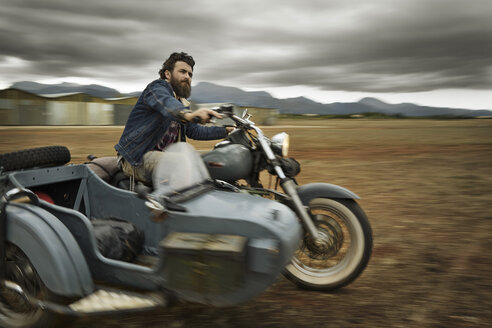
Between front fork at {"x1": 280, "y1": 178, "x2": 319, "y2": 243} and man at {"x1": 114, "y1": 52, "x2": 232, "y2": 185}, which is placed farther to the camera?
front fork at {"x1": 280, "y1": 178, "x2": 319, "y2": 243}

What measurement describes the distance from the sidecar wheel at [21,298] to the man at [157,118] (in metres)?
0.99

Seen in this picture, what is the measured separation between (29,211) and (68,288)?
1.66 ft

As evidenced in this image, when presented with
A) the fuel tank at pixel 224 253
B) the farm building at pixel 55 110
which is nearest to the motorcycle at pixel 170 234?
the fuel tank at pixel 224 253

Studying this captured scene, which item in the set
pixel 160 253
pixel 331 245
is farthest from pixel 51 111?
pixel 160 253

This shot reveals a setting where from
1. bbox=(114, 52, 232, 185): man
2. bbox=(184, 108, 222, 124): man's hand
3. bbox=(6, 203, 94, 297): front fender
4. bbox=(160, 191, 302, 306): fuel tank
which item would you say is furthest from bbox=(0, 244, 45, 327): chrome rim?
bbox=(184, 108, 222, 124): man's hand

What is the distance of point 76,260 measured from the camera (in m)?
2.15

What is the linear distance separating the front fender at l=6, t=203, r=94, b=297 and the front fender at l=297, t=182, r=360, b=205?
1573mm

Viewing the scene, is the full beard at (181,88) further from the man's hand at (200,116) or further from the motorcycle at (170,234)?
the man's hand at (200,116)

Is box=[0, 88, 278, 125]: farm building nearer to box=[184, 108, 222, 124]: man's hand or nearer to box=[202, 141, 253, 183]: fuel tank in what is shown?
box=[202, 141, 253, 183]: fuel tank

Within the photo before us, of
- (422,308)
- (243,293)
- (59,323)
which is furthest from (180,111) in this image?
(422,308)

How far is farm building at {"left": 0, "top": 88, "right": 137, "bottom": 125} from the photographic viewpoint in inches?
1109

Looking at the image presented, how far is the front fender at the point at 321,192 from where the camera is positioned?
2.84 m

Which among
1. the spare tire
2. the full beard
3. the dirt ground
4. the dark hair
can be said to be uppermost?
the dark hair

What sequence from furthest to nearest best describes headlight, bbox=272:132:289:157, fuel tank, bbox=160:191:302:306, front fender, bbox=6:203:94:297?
headlight, bbox=272:132:289:157, front fender, bbox=6:203:94:297, fuel tank, bbox=160:191:302:306
